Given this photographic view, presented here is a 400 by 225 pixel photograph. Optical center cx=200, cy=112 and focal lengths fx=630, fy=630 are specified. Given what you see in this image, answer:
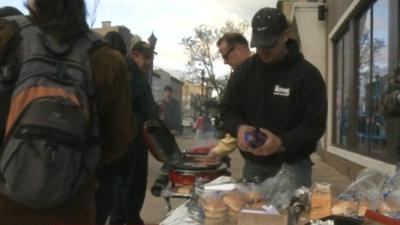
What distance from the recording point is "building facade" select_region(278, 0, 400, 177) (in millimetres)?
9141

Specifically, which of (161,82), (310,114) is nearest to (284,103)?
(310,114)

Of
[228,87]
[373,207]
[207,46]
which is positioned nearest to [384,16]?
[228,87]

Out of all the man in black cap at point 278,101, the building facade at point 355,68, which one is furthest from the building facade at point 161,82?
the man in black cap at point 278,101

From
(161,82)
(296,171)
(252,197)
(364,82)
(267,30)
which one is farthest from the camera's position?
(161,82)

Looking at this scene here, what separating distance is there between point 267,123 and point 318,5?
14.0m

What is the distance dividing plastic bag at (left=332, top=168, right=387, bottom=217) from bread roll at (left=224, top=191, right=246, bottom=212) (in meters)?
0.36

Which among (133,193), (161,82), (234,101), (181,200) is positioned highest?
(161,82)

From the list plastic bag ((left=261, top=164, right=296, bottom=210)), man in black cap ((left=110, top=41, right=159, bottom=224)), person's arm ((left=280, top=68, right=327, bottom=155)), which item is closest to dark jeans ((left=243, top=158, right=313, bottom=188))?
person's arm ((left=280, top=68, right=327, bottom=155))

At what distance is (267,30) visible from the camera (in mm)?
3322

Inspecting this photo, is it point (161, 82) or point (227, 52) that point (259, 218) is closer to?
point (227, 52)

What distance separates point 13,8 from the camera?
9.38ft

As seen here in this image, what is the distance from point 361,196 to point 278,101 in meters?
1.05

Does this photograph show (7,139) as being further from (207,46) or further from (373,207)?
(207,46)

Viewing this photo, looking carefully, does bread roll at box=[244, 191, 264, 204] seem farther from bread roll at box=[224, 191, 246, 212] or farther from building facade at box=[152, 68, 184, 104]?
building facade at box=[152, 68, 184, 104]
